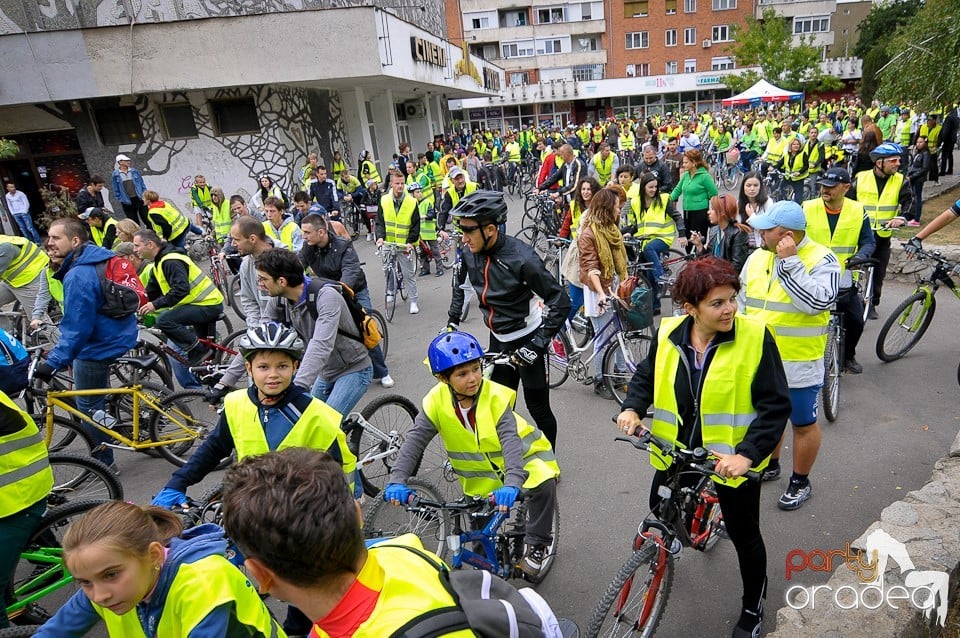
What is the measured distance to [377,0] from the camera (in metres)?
21.4

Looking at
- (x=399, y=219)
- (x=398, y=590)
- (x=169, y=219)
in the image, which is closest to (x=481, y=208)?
(x=398, y=590)

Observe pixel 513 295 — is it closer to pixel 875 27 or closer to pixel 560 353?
pixel 560 353

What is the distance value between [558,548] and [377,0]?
22300 millimetres

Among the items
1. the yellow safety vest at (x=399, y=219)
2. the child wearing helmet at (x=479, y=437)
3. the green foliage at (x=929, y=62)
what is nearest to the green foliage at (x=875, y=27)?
the green foliage at (x=929, y=62)

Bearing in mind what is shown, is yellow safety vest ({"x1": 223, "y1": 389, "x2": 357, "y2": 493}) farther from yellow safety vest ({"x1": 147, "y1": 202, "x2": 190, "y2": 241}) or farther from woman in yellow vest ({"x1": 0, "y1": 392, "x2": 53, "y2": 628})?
yellow safety vest ({"x1": 147, "y1": 202, "x2": 190, "y2": 241})

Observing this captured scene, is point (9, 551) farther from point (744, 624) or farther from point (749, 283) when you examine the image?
point (749, 283)

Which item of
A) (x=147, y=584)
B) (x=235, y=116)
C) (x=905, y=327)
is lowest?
(x=905, y=327)

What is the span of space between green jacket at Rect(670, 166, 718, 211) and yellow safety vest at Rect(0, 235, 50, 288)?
7.61 meters

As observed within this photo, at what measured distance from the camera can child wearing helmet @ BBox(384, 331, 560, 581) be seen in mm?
2924

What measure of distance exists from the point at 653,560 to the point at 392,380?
4.21 metres

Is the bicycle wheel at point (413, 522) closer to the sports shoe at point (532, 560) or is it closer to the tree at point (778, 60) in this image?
the sports shoe at point (532, 560)

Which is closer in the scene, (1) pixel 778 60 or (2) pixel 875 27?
(1) pixel 778 60

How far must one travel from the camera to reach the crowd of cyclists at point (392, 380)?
139cm

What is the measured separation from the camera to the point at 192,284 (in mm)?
5914
